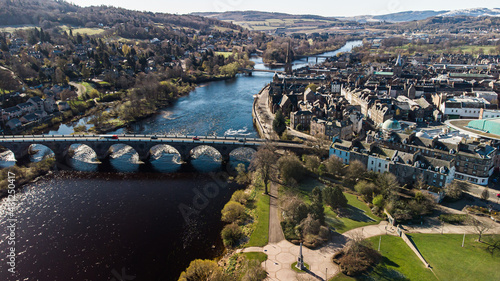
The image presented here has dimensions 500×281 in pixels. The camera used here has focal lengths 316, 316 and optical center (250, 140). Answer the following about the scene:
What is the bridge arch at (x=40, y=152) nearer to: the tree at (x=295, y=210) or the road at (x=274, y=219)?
the road at (x=274, y=219)

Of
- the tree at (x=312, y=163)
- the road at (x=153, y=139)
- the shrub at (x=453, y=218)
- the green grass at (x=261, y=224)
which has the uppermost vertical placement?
the road at (x=153, y=139)

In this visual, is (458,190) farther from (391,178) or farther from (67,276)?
(67,276)

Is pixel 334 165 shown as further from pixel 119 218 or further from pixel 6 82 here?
pixel 6 82

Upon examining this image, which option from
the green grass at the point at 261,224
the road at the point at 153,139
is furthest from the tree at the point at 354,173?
the green grass at the point at 261,224

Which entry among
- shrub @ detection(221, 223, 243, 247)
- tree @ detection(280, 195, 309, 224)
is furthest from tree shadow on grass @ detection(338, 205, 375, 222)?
shrub @ detection(221, 223, 243, 247)

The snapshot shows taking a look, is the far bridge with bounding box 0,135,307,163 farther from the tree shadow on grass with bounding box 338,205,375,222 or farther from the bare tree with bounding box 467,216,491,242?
the bare tree with bounding box 467,216,491,242

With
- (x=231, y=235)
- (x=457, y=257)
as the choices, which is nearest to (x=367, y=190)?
(x=457, y=257)
